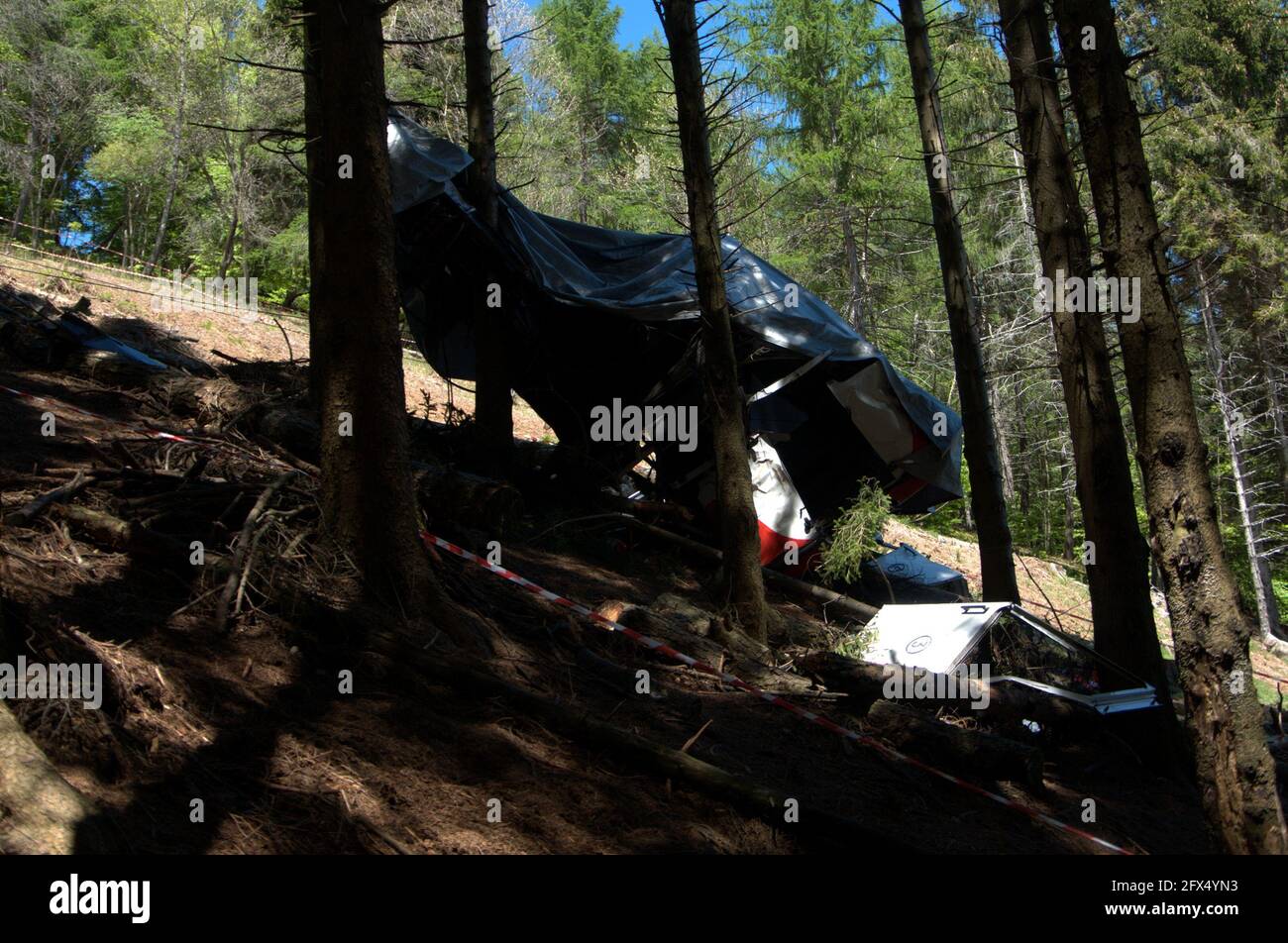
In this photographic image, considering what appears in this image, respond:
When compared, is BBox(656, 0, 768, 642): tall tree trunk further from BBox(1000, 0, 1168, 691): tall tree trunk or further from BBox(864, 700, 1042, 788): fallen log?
BBox(1000, 0, 1168, 691): tall tree trunk

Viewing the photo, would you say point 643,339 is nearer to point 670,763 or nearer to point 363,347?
point 363,347

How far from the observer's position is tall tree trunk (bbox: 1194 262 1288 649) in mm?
23281

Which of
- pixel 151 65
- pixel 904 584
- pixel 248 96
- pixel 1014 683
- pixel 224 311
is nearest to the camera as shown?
pixel 1014 683

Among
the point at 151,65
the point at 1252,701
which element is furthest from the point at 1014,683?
the point at 151,65

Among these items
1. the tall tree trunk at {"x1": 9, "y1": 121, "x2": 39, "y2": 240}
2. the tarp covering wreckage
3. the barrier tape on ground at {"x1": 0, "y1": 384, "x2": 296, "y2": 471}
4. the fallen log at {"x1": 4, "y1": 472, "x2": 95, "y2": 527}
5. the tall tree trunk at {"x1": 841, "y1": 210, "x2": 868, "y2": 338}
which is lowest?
the fallen log at {"x1": 4, "y1": 472, "x2": 95, "y2": 527}

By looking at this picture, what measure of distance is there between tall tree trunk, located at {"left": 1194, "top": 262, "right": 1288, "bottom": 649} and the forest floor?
59.3 feet

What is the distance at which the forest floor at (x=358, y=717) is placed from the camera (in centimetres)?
439

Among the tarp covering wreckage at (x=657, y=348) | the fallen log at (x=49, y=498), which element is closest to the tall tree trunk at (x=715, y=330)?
the tarp covering wreckage at (x=657, y=348)

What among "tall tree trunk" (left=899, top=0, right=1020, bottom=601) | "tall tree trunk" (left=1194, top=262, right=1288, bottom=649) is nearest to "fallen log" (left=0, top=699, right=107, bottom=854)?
"tall tree trunk" (left=899, top=0, right=1020, bottom=601)

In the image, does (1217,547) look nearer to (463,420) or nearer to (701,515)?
(701,515)

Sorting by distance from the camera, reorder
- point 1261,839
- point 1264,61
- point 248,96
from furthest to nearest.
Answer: point 248,96 < point 1264,61 < point 1261,839

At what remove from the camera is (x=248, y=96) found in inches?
1303

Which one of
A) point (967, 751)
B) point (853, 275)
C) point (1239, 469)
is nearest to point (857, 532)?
point (967, 751)

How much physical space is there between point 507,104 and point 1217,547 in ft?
76.5
